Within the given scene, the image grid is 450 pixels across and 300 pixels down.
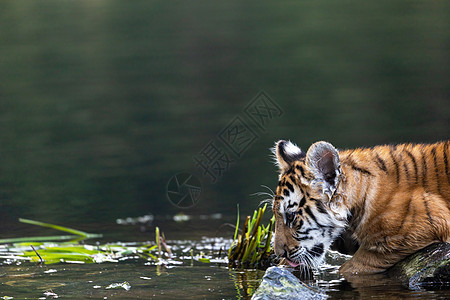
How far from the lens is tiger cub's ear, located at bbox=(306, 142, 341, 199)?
17.8ft

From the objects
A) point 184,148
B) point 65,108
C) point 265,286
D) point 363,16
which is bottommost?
point 265,286

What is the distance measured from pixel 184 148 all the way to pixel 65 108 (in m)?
5.68

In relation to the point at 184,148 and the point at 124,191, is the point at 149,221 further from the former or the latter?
the point at 184,148

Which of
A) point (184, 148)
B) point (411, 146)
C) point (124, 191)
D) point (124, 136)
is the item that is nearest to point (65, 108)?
point (124, 136)

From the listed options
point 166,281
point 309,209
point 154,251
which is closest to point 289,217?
point 309,209

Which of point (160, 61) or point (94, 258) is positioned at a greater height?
point (160, 61)

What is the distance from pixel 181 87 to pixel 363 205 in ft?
53.4

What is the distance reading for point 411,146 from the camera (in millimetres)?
6121

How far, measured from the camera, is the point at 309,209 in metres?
5.62

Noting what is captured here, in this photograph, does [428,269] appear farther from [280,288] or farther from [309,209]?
[280,288]
